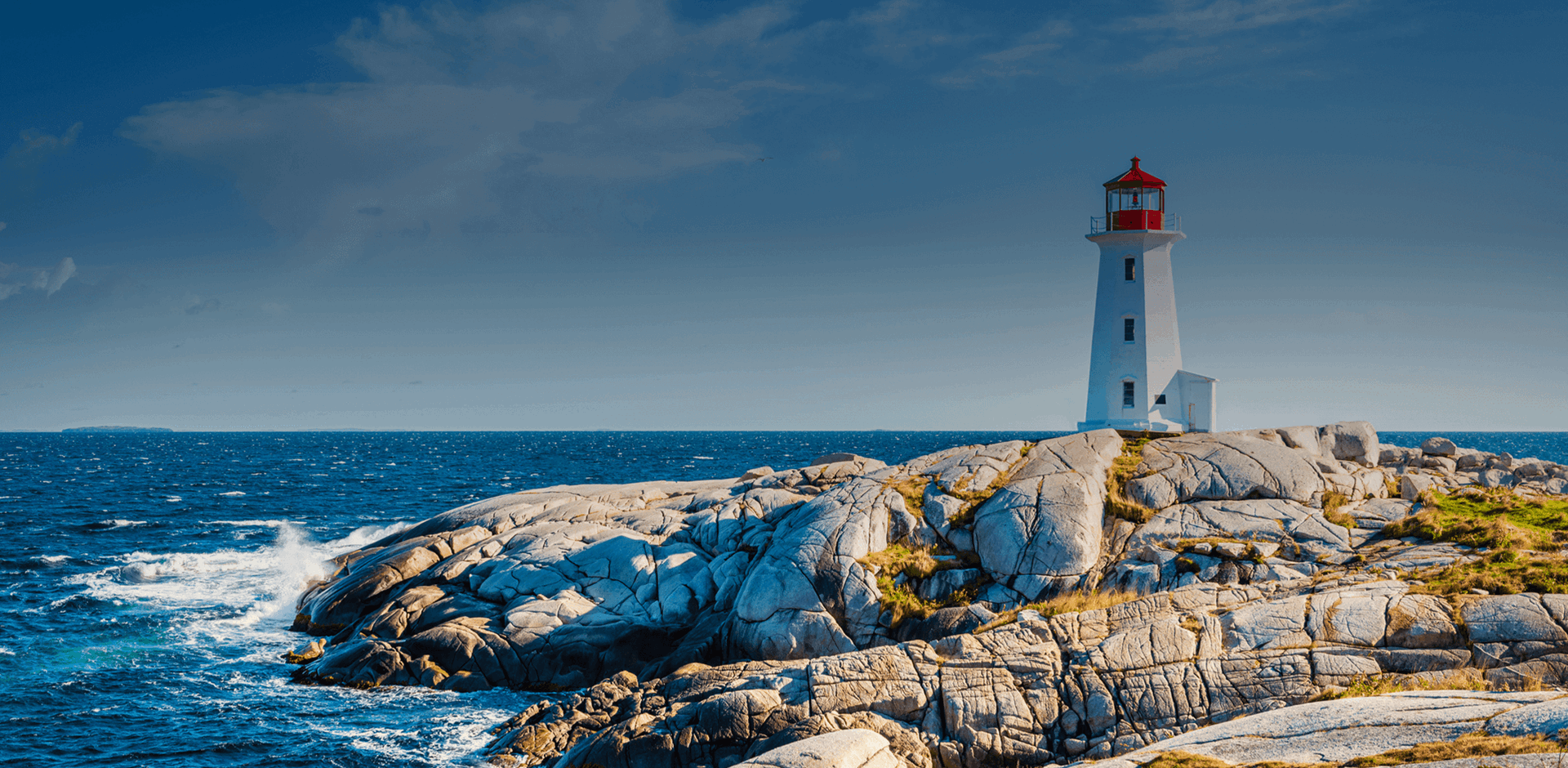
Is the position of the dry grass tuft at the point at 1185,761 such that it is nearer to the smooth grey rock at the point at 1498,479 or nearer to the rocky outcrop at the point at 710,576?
the rocky outcrop at the point at 710,576

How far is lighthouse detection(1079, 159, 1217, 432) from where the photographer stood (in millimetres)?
33969

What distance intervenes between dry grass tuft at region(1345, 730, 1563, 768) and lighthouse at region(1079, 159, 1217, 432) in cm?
2470

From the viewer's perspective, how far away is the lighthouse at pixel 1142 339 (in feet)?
111

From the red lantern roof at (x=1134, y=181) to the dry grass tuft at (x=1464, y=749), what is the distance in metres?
27.9

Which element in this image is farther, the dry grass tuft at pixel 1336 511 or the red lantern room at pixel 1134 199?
the red lantern room at pixel 1134 199

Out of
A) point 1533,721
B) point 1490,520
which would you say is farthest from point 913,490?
point 1533,721

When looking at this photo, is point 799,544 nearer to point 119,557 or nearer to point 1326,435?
point 1326,435

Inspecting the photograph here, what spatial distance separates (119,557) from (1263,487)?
46.1 meters

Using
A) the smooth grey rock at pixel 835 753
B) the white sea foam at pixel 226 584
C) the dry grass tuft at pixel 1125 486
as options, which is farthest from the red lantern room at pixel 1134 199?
the white sea foam at pixel 226 584

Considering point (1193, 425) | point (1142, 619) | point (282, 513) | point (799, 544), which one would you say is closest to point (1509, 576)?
point (1142, 619)

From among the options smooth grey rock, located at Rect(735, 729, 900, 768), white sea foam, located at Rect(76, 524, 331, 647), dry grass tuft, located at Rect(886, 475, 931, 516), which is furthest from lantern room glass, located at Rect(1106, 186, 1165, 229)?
white sea foam, located at Rect(76, 524, 331, 647)

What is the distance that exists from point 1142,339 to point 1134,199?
18.0 feet

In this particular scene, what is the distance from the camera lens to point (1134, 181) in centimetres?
3481

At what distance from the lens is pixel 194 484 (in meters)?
77.2
